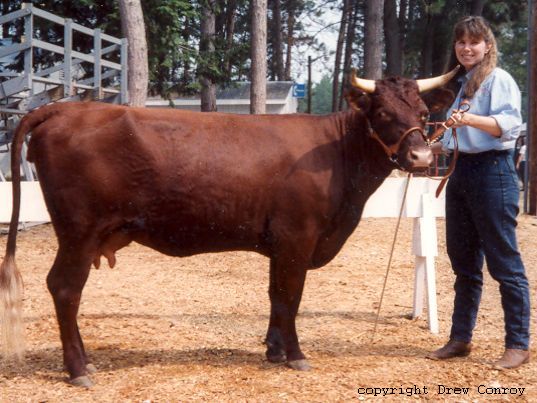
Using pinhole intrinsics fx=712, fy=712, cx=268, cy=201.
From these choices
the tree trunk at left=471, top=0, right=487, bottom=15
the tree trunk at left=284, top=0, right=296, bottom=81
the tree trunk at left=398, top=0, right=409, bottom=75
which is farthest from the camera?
the tree trunk at left=284, top=0, right=296, bottom=81

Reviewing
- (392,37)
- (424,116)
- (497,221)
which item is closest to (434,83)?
(424,116)

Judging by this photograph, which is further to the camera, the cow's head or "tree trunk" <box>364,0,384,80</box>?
"tree trunk" <box>364,0,384,80</box>

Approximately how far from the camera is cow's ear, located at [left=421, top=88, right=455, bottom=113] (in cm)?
503

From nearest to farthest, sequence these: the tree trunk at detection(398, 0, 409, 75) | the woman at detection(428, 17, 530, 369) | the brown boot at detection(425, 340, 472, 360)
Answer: the woman at detection(428, 17, 530, 369) < the brown boot at detection(425, 340, 472, 360) < the tree trunk at detection(398, 0, 409, 75)

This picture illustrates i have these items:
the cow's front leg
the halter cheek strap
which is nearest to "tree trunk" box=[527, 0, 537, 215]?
the halter cheek strap

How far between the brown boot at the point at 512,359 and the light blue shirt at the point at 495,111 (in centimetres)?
140

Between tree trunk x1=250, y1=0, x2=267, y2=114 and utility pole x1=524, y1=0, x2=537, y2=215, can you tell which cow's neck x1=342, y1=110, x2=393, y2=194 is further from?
tree trunk x1=250, y1=0, x2=267, y2=114

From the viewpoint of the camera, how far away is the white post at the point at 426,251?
615cm

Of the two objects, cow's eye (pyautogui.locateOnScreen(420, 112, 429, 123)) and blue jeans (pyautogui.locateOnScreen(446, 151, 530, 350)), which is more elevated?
cow's eye (pyautogui.locateOnScreen(420, 112, 429, 123))

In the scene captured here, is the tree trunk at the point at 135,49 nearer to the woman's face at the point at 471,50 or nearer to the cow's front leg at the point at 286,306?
the cow's front leg at the point at 286,306

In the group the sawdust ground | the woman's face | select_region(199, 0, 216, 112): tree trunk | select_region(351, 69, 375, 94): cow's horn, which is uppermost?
select_region(199, 0, 216, 112): tree trunk

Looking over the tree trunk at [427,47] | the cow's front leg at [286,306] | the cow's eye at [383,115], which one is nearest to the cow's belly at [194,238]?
the cow's front leg at [286,306]

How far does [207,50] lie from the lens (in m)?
20.6

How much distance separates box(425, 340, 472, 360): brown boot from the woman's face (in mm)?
1989
